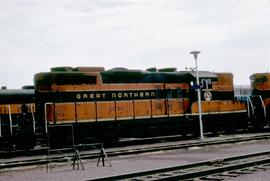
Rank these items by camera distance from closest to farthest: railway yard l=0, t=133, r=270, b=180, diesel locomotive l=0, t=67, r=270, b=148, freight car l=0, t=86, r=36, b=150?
railway yard l=0, t=133, r=270, b=180 < freight car l=0, t=86, r=36, b=150 < diesel locomotive l=0, t=67, r=270, b=148

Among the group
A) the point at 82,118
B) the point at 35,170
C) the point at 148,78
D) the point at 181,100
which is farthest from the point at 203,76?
the point at 35,170

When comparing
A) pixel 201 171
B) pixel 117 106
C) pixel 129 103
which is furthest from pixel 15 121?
pixel 201 171

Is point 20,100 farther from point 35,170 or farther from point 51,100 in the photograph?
point 35,170

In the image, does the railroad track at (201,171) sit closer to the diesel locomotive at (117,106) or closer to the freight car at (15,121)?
the diesel locomotive at (117,106)

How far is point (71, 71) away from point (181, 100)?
6.05m

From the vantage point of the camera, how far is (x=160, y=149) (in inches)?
610

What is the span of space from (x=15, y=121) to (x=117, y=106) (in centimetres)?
457

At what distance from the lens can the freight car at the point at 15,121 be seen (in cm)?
1744

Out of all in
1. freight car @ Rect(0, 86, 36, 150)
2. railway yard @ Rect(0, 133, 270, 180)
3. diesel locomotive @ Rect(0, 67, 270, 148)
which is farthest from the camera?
diesel locomotive @ Rect(0, 67, 270, 148)

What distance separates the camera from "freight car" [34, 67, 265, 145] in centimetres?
1781

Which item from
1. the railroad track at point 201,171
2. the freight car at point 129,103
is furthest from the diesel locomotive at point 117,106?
the railroad track at point 201,171

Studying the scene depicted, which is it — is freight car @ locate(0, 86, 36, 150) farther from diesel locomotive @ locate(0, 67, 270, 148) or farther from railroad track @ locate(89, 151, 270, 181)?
railroad track @ locate(89, 151, 270, 181)

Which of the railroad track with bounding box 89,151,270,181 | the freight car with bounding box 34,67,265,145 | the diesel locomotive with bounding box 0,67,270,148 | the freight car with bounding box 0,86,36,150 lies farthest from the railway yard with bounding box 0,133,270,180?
the freight car with bounding box 0,86,36,150

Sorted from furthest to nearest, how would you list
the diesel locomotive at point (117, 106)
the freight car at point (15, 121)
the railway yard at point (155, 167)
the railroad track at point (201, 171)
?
the diesel locomotive at point (117, 106)
the freight car at point (15, 121)
the railway yard at point (155, 167)
the railroad track at point (201, 171)
